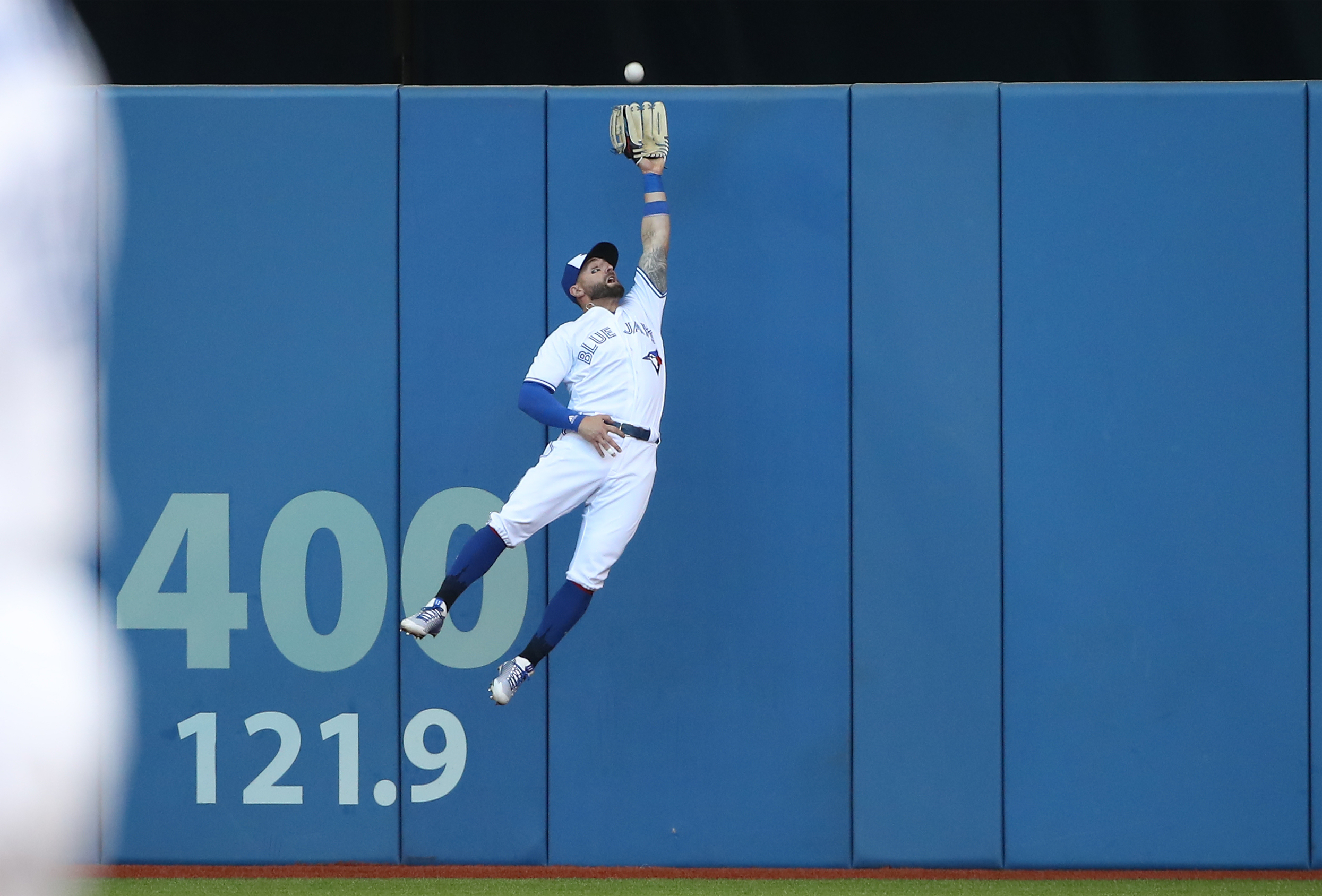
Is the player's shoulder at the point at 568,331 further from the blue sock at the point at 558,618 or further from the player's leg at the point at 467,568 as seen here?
the blue sock at the point at 558,618

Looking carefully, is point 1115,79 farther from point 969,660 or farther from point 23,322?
point 23,322

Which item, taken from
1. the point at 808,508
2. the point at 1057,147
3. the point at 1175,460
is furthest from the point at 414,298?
the point at 1175,460

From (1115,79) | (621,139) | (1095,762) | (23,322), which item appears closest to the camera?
(23,322)

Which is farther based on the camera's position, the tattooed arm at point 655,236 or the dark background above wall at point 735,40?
the dark background above wall at point 735,40

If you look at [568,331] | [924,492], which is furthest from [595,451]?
[924,492]

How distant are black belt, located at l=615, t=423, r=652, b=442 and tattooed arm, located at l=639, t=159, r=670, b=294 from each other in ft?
1.63

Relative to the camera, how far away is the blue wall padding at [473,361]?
4180 millimetres

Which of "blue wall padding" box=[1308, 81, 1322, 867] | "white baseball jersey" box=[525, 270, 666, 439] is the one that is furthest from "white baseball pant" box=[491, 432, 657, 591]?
"blue wall padding" box=[1308, 81, 1322, 867]

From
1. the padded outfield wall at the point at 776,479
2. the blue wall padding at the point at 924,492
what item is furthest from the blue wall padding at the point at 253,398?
the blue wall padding at the point at 924,492

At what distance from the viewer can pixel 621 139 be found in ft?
12.5

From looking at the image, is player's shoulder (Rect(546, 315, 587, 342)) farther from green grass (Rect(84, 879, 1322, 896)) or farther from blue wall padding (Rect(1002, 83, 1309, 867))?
green grass (Rect(84, 879, 1322, 896))

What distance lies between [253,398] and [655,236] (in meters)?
1.62

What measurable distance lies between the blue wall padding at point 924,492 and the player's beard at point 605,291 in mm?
907

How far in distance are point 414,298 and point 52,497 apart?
9.80 ft
